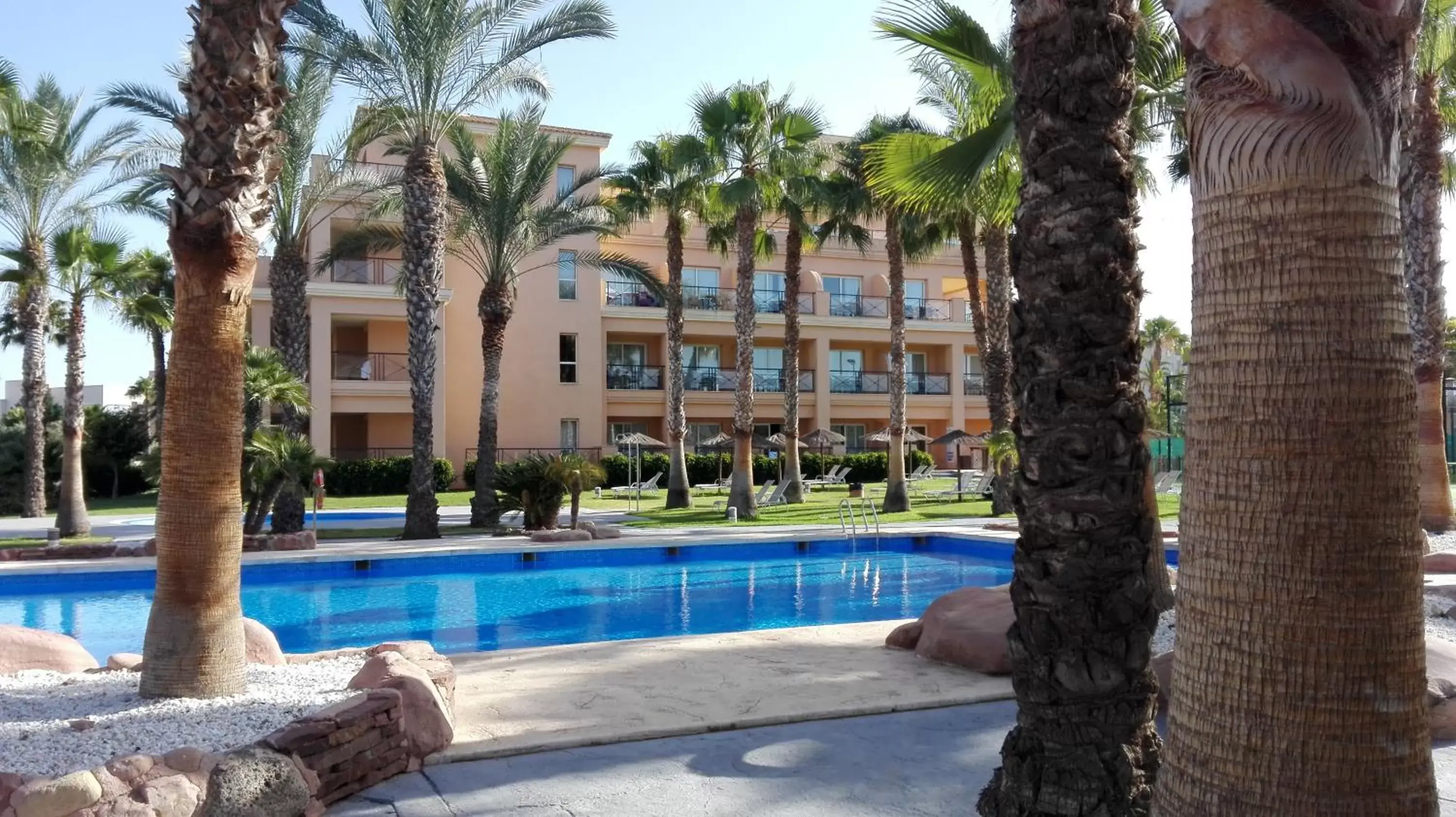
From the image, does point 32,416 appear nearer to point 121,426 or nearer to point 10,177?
point 10,177

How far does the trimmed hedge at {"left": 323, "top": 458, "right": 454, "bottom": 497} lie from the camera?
93.5 ft

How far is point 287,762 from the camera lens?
13.1 ft

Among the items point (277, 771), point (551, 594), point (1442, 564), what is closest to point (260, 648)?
point (277, 771)

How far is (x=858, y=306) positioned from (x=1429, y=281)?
79.2 ft

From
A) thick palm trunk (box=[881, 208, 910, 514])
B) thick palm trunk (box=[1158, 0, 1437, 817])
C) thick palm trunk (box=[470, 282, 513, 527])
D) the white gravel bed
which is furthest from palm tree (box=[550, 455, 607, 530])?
thick palm trunk (box=[1158, 0, 1437, 817])

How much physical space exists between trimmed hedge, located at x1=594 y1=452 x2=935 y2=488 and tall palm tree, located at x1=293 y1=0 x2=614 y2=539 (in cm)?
1335

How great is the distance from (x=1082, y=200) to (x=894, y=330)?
20.2 m

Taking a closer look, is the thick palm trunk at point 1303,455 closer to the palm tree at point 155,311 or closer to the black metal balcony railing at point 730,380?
the palm tree at point 155,311

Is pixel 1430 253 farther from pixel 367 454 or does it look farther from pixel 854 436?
pixel 367 454

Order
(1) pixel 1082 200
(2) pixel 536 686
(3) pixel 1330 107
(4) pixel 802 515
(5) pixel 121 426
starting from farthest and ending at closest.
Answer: (5) pixel 121 426, (4) pixel 802 515, (2) pixel 536 686, (1) pixel 1082 200, (3) pixel 1330 107

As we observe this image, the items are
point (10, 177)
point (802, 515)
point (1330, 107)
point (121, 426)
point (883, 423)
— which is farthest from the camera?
point (883, 423)

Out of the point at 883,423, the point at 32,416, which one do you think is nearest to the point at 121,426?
the point at 32,416

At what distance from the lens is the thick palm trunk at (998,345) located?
66.4 feet

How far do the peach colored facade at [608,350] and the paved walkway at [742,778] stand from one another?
22.4 meters
